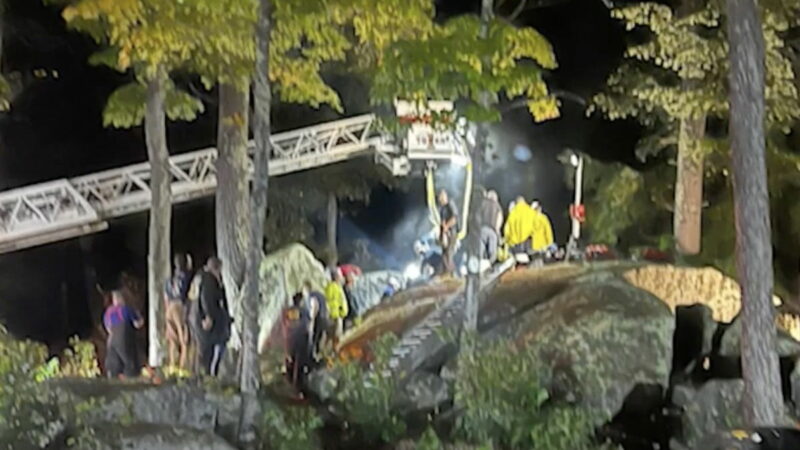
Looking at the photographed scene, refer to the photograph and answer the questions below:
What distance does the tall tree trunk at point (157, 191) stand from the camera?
7.00 metres

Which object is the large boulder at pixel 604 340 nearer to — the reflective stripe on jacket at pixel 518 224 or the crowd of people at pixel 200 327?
the reflective stripe on jacket at pixel 518 224

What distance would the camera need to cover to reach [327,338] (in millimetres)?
7133

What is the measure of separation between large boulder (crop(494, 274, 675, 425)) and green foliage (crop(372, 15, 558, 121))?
4.46ft

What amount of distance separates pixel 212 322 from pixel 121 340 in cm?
60

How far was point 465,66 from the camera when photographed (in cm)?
612

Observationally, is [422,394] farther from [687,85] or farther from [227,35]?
[687,85]

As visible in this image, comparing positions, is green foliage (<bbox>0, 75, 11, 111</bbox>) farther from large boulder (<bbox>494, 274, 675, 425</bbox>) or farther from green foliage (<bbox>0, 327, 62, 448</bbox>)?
large boulder (<bbox>494, 274, 675, 425</bbox>)

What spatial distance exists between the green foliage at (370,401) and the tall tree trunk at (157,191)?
56.7 inches

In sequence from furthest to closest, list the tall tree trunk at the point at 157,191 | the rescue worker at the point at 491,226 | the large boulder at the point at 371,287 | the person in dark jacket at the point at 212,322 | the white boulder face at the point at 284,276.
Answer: the large boulder at the point at 371,287 → the rescue worker at the point at 491,226 → the white boulder face at the point at 284,276 → the tall tree trunk at the point at 157,191 → the person in dark jacket at the point at 212,322

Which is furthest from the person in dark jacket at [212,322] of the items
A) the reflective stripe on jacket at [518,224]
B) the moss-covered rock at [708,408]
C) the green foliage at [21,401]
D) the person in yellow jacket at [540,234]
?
the moss-covered rock at [708,408]

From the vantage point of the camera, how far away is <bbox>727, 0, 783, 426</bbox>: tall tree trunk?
5.59 m

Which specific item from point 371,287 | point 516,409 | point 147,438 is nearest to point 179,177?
point 371,287

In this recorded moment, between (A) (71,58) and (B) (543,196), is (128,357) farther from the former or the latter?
(B) (543,196)

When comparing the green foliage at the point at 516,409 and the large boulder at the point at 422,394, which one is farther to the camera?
the large boulder at the point at 422,394
